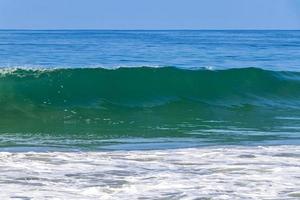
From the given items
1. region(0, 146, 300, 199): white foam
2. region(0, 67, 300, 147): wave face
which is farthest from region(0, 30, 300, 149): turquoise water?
region(0, 146, 300, 199): white foam

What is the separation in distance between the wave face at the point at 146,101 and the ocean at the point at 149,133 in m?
0.02

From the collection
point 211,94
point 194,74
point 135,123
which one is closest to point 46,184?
point 135,123

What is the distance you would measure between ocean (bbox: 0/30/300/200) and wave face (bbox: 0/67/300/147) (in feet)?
0.08

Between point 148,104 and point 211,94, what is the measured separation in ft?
7.28

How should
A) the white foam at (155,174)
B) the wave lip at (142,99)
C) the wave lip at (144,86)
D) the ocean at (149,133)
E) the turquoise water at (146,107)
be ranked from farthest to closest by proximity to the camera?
the wave lip at (144,86), the wave lip at (142,99), the turquoise water at (146,107), the ocean at (149,133), the white foam at (155,174)

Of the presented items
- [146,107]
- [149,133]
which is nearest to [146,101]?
[146,107]

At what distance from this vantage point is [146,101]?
16172 millimetres

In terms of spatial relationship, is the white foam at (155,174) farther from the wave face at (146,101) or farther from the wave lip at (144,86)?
the wave lip at (144,86)

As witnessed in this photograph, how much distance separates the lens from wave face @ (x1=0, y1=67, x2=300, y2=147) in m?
12.0

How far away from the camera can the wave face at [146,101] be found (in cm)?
1203

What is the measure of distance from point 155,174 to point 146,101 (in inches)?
358

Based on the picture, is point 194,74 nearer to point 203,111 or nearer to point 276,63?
point 203,111

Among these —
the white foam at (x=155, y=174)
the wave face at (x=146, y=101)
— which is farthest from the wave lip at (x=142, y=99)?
the white foam at (x=155, y=174)

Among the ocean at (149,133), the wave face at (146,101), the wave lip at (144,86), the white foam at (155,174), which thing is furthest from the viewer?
the wave lip at (144,86)
